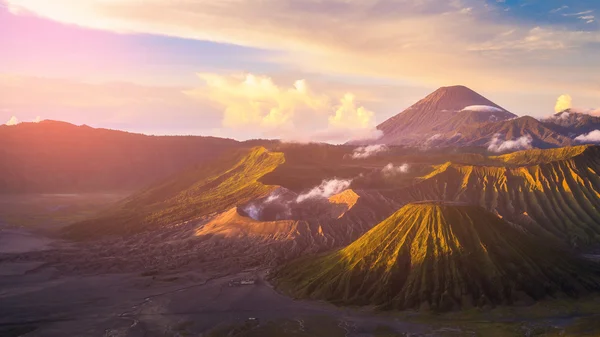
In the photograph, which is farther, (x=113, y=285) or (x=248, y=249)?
(x=248, y=249)

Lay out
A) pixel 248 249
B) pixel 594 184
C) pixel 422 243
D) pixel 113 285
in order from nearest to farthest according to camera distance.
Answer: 1. pixel 422 243
2. pixel 113 285
3. pixel 248 249
4. pixel 594 184

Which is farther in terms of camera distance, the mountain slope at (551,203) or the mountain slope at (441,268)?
the mountain slope at (551,203)

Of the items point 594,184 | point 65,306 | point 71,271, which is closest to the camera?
point 65,306

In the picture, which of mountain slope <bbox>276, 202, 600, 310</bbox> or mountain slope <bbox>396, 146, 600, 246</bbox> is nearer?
mountain slope <bbox>276, 202, 600, 310</bbox>

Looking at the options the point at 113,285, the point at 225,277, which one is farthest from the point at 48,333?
the point at 225,277

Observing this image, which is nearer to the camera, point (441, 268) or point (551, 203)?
point (441, 268)

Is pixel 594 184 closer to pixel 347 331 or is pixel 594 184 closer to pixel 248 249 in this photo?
pixel 248 249

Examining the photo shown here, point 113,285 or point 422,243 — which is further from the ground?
point 422,243

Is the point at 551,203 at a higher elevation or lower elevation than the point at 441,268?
higher
